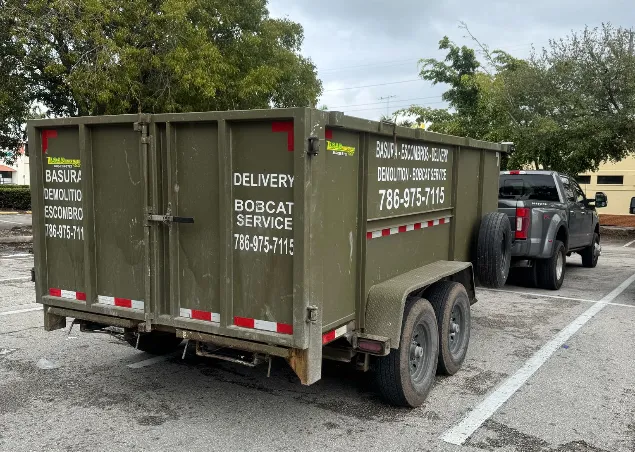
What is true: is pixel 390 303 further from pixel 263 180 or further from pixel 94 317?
pixel 94 317

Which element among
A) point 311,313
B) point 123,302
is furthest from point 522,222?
point 123,302

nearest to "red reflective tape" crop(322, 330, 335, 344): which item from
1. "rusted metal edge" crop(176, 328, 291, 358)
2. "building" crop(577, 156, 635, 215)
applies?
"rusted metal edge" crop(176, 328, 291, 358)

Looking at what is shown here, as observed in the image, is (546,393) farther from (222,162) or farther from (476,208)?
(222,162)

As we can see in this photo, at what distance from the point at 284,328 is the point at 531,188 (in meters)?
7.95

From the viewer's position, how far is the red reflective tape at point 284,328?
380 centimetres

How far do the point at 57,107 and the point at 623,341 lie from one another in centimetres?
1585

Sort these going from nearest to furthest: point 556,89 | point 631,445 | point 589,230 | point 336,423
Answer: point 631,445 → point 336,423 → point 589,230 → point 556,89

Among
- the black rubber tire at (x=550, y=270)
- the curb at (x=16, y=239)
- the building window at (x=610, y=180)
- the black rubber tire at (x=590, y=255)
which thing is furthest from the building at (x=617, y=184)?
the curb at (x=16, y=239)

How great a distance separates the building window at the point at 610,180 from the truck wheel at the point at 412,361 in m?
29.1

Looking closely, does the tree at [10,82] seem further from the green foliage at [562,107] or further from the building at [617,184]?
the building at [617,184]

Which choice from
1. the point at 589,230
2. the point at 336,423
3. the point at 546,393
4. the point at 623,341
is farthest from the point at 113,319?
the point at 589,230

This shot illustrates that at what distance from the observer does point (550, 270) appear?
9859 millimetres

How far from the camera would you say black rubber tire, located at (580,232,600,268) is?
12.8 m

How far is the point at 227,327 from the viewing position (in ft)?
13.1
